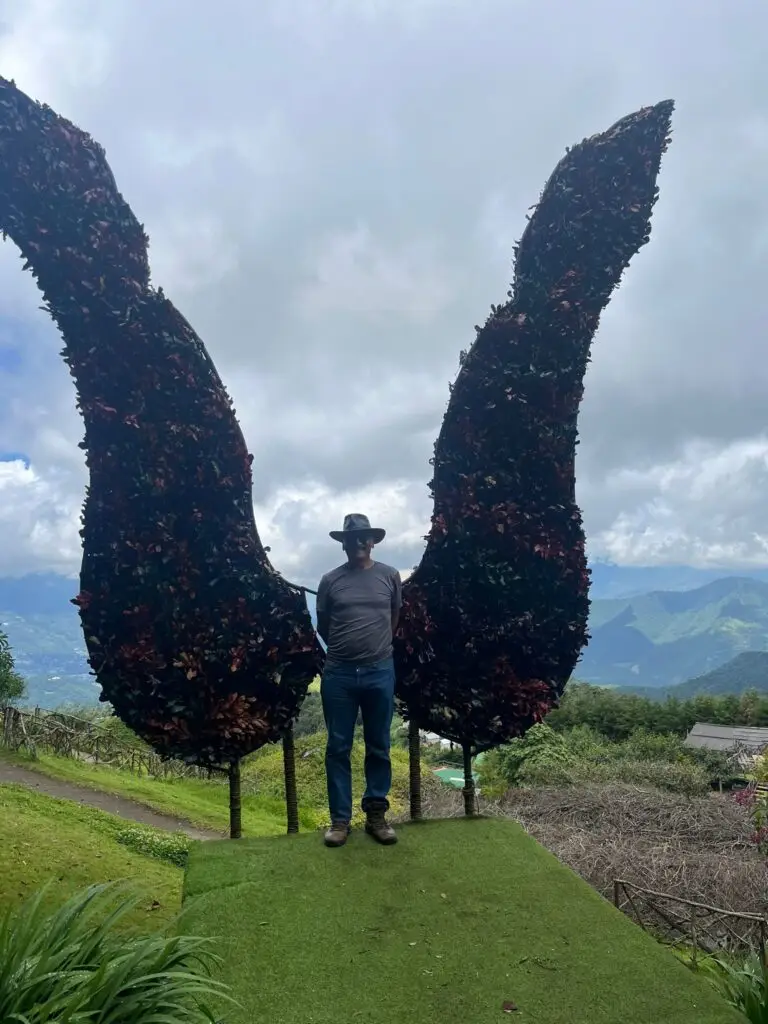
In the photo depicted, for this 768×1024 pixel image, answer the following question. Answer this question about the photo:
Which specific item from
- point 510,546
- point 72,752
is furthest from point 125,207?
point 72,752

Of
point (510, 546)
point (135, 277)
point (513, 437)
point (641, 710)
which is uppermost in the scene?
point (135, 277)

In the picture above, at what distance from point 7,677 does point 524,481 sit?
2355 cm

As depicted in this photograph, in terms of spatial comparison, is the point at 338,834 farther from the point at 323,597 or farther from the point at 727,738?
the point at 727,738

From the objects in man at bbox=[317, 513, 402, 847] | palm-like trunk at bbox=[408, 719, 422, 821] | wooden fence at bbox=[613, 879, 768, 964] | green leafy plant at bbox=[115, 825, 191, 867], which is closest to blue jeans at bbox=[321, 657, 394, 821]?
man at bbox=[317, 513, 402, 847]

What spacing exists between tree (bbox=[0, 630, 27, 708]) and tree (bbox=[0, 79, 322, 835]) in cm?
2133

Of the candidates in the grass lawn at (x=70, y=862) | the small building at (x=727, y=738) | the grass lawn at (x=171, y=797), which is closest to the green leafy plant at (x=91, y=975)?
the grass lawn at (x=70, y=862)

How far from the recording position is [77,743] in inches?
892

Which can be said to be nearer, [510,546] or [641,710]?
[510,546]

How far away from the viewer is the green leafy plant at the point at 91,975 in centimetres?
286

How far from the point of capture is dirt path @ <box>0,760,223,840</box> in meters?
15.1

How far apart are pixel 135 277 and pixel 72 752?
20328 mm

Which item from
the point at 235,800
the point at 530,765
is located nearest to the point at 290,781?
the point at 235,800

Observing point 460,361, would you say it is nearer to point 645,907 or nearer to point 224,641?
point 224,641

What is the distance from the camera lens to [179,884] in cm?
931
